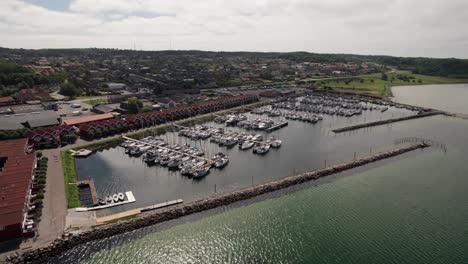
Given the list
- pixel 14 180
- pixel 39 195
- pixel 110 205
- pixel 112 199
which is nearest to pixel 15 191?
pixel 39 195

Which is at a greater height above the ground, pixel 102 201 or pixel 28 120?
pixel 28 120

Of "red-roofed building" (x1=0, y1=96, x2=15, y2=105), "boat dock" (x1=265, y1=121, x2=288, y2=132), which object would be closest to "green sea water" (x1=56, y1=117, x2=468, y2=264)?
"boat dock" (x1=265, y1=121, x2=288, y2=132)

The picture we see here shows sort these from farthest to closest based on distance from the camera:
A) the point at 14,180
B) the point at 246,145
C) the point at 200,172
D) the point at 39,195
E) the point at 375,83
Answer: the point at 375,83 → the point at 246,145 → the point at 200,172 → the point at 14,180 → the point at 39,195

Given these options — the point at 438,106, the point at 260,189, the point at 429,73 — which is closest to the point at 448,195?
the point at 260,189

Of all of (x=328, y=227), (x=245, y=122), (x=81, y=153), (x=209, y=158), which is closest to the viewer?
(x=328, y=227)

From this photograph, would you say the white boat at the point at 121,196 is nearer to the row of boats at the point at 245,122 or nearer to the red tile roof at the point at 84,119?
the red tile roof at the point at 84,119

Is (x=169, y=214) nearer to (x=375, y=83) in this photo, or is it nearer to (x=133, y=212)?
(x=133, y=212)

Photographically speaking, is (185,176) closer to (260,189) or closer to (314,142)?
(260,189)
